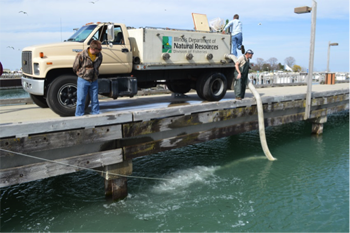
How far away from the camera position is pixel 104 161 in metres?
6.45

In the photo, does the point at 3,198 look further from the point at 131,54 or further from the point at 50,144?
the point at 131,54

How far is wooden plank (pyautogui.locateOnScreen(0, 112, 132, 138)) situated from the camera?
521 cm

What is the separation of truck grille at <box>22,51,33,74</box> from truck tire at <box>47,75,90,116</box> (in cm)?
78

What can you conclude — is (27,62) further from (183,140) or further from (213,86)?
(213,86)

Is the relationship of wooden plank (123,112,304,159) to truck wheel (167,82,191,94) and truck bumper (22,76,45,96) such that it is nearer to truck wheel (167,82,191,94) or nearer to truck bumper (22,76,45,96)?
truck bumper (22,76,45,96)

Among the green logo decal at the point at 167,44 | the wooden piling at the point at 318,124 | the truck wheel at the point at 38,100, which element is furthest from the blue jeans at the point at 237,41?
the truck wheel at the point at 38,100

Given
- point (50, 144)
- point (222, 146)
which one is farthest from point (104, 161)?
point (222, 146)

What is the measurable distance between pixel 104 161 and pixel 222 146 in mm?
6991

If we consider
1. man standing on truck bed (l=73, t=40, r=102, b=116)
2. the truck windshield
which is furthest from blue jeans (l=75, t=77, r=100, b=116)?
the truck windshield

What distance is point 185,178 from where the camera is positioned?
28.9 feet

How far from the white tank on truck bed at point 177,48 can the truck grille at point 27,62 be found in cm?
261

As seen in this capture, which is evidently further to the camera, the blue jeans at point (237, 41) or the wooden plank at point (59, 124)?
the blue jeans at point (237, 41)

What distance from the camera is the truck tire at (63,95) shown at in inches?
279

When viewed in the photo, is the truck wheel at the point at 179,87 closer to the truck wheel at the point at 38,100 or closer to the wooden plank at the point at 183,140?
the wooden plank at the point at 183,140
